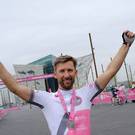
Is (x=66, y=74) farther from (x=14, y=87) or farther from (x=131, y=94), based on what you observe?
(x=131, y=94)

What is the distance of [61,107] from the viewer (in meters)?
3.77

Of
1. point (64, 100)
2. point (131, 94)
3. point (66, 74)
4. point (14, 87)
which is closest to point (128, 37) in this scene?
point (66, 74)

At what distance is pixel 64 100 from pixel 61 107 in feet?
0.21

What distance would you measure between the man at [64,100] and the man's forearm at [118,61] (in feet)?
0.84

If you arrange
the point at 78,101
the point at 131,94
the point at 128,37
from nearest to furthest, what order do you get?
the point at 78,101
the point at 128,37
the point at 131,94

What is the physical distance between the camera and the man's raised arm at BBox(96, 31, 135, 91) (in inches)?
158

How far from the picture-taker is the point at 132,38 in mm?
4098

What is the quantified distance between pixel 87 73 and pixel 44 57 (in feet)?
62.3

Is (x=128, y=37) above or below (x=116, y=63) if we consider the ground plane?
above

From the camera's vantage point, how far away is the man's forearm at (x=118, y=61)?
161 inches

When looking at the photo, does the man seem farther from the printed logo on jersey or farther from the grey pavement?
the grey pavement

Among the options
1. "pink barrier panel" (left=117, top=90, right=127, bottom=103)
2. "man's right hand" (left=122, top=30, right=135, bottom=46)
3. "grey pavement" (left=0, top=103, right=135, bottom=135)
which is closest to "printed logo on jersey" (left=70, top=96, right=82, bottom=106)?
"man's right hand" (left=122, top=30, right=135, bottom=46)

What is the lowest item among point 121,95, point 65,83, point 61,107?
point 121,95

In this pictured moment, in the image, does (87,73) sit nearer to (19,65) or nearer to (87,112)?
(19,65)
